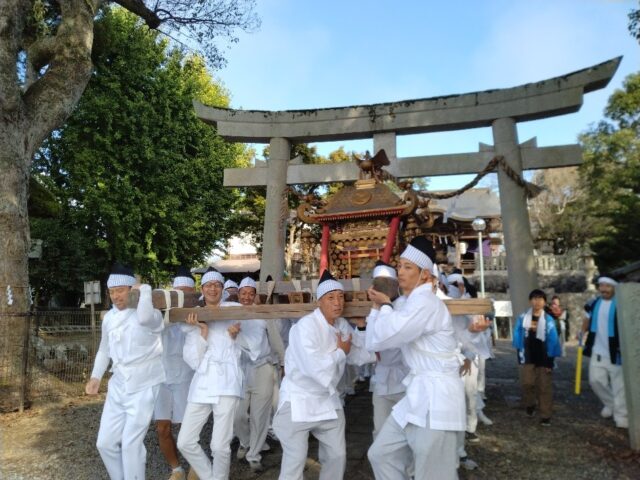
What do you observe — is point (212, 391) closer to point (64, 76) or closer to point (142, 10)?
point (64, 76)

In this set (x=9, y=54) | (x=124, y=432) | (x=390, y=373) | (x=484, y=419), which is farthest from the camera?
(x=9, y=54)

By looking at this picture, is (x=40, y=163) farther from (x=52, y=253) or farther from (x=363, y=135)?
Result: (x=363, y=135)

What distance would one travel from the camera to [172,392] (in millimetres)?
5000

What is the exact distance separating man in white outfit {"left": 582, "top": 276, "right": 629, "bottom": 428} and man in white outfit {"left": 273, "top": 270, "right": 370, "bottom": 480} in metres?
4.71

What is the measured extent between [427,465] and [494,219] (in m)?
20.1

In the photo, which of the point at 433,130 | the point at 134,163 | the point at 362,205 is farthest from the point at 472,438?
the point at 134,163

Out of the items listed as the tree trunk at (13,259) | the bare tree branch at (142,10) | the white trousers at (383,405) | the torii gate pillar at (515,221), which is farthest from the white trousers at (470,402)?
the bare tree branch at (142,10)

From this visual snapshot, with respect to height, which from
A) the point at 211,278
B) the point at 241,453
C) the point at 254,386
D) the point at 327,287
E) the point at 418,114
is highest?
the point at 418,114

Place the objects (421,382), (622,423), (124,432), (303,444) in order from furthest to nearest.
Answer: (622,423)
(124,432)
(303,444)
(421,382)

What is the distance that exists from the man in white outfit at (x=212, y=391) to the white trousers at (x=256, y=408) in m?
0.99

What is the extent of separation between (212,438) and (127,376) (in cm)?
95

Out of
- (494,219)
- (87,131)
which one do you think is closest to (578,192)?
(494,219)

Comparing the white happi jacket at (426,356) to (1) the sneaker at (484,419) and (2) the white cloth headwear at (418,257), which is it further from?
(1) the sneaker at (484,419)

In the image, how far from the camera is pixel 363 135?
9773 mm
